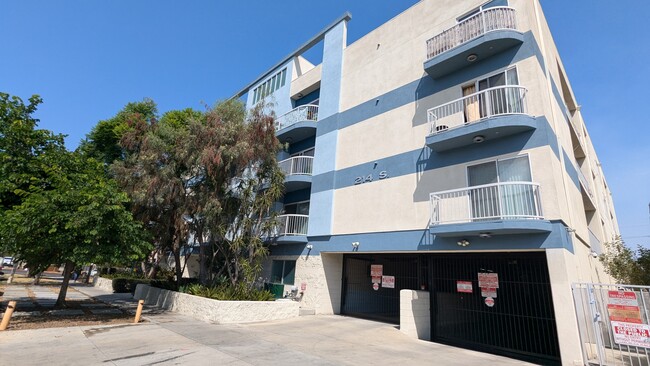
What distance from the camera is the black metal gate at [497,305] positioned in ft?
33.5

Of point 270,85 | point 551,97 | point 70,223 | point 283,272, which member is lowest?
point 283,272

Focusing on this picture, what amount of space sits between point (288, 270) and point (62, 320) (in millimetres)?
9460

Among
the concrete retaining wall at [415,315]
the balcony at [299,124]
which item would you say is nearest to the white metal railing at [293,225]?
the balcony at [299,124]

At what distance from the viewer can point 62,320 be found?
1181cm

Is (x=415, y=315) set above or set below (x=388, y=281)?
below

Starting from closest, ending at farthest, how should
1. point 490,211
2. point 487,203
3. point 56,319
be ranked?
point 490,211 < point 487,203 < point 56,319

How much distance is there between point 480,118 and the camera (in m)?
10.7

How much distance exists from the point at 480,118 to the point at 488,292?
19.6 feet

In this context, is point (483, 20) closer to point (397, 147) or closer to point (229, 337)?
point (397, 147)

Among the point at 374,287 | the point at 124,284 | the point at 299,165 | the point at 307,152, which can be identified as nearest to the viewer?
the point at 374,287

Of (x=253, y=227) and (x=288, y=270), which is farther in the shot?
(x=288, y=270)

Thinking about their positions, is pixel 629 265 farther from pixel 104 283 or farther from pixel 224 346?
pixel 104 283

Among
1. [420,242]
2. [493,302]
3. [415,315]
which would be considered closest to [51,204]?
[420,242]

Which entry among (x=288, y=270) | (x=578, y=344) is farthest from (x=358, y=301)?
(x=578, y=344)
